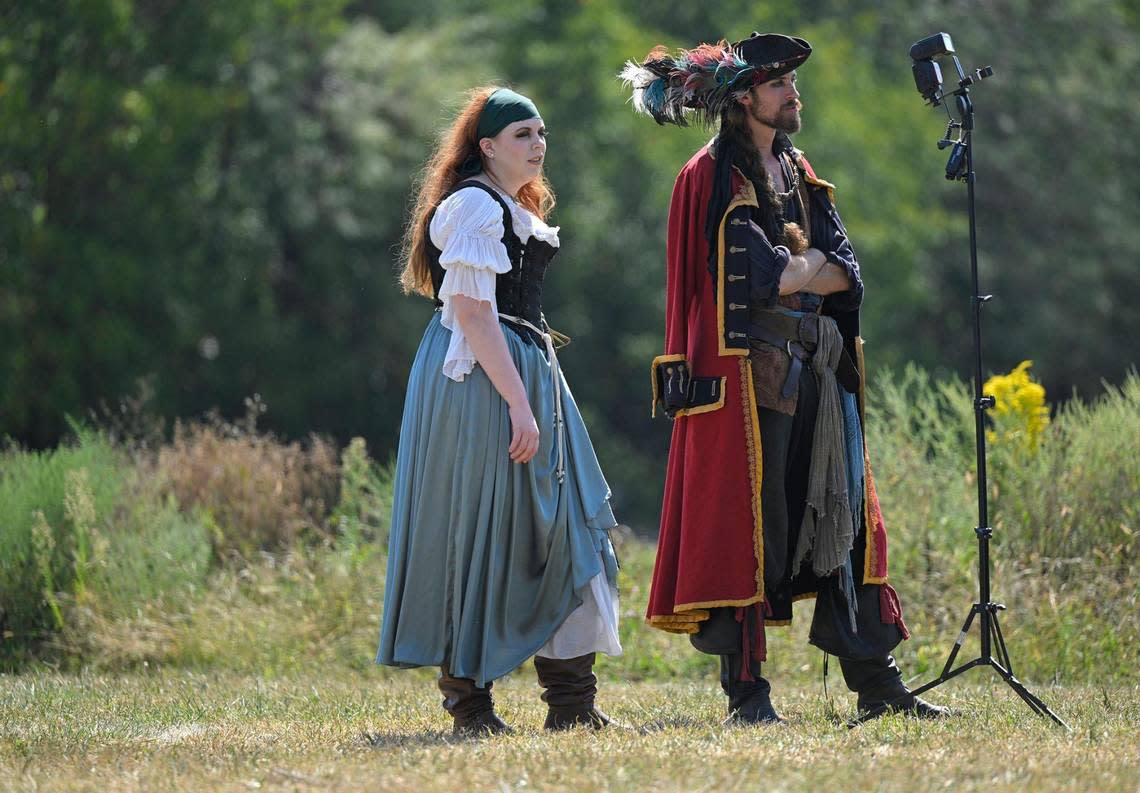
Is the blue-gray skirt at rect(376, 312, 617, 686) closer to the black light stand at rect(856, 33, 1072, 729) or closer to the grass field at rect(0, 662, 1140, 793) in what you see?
the grass field at rect(0, 662, 1140, 793)

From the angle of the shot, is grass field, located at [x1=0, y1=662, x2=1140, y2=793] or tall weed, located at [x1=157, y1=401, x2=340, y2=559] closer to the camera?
grass field, located at [x1=0, y1=662, x2=1140, y2=793]

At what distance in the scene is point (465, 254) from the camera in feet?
16.9

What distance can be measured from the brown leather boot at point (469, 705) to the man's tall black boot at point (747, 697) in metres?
0.76

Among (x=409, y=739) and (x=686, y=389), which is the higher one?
(x=686, y=389)

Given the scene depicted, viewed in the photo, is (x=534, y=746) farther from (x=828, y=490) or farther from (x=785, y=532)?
(x=828, y=490)

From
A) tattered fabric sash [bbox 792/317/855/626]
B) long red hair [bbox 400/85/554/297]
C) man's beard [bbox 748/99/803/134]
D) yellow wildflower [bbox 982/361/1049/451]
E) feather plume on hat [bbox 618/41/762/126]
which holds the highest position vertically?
feather plume on hat [bbox 618/41/762/126]

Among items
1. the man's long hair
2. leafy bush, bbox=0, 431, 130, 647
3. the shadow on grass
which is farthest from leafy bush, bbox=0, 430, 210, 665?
the man's long hair

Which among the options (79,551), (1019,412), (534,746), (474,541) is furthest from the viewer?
(1019,412)

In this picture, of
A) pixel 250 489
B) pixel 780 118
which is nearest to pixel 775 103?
pixel 780 118

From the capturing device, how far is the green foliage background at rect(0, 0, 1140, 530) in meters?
17.0

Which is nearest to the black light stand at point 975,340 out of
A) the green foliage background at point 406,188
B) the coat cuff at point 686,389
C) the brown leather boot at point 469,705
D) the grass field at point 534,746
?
the grass field at point 534,746

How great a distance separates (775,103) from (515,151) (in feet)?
2.92

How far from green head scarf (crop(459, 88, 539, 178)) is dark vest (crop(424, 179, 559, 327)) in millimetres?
189

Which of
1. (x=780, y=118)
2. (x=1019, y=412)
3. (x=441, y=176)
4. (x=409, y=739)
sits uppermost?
(x=780, y=118)
